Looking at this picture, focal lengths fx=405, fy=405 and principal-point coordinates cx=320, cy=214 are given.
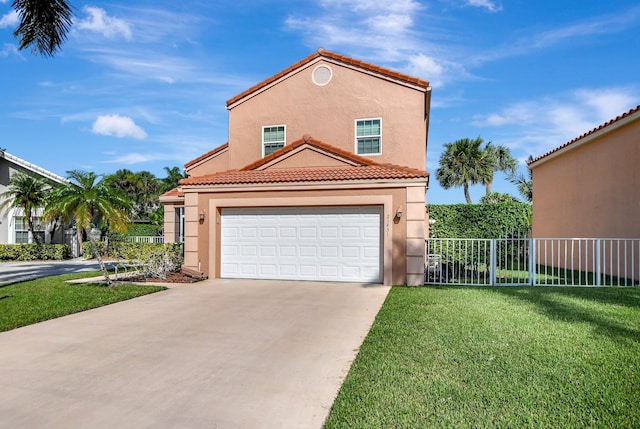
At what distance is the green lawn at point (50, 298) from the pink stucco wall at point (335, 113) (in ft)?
25.2

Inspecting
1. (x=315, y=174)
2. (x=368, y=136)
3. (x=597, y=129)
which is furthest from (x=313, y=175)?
(x=597, y=129)

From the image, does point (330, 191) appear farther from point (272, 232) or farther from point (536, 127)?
point (536, 127)

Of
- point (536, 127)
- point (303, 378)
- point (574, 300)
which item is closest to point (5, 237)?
point (303, 378)

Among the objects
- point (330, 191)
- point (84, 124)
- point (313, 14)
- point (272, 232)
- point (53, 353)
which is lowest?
point (53, 353)

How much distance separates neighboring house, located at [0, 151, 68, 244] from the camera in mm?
24234

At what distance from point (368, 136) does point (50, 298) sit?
11.7 metres

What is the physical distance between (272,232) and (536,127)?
19.9 metres

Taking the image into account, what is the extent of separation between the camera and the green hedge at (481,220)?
816 inches

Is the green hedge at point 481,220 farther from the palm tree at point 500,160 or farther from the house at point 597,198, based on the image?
Answer: the palm tree at point 500,160

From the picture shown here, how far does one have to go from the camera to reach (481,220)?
20797 millimetres

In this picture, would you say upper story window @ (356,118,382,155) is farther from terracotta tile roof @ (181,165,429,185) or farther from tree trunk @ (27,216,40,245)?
tree trunk @ (27,216,40,245)

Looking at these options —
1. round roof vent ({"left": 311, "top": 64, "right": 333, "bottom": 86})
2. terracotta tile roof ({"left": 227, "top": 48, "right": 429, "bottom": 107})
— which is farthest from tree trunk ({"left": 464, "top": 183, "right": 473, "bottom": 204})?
round roof vent ({"left": 311, "top": 64, "right": 333, "bottom": 86})

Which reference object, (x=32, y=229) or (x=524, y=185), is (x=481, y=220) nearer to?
(x=524, y=185)

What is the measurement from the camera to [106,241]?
82.1ft
